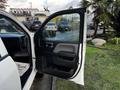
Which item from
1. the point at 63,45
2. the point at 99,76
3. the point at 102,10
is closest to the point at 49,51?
the point at 63,45

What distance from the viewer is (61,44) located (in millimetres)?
3803

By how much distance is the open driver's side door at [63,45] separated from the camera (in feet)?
10.8

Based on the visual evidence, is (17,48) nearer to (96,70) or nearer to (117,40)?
(96,70)

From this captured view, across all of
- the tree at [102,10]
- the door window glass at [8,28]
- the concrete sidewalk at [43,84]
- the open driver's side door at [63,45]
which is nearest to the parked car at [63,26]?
the open driver's side door at [63,45]

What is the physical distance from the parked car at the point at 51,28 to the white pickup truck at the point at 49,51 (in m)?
0.08

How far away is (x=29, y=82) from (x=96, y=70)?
303cm

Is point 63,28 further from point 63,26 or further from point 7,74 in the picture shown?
point 7,74

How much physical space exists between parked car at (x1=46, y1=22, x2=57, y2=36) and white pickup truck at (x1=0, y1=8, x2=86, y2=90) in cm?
8

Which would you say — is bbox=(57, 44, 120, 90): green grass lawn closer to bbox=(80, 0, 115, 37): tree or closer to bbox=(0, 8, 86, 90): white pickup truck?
bbox=(0, 8, 86, 90): white pickup truck

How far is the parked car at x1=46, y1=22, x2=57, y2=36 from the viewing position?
148 inches

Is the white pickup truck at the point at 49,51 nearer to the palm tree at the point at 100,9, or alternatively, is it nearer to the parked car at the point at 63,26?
the parked car at the point at 63,26

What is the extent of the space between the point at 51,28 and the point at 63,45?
1.26ft

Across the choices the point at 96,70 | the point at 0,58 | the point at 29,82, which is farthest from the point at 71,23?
the point at 96,70

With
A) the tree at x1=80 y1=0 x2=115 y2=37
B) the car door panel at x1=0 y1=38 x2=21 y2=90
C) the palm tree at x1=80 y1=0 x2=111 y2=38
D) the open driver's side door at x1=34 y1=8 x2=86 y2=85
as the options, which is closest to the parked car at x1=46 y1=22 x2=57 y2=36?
the open driver's side door at x1=34 y1=8 x2=86 y2=85
